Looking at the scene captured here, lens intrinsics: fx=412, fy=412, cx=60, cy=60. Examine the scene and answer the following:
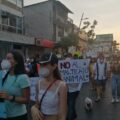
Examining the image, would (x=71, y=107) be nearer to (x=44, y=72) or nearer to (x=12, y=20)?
(x=44, y=72)

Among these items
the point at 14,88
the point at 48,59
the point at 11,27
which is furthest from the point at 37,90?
the point at 11,27

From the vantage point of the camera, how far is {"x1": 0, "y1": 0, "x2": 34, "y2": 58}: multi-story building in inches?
1444

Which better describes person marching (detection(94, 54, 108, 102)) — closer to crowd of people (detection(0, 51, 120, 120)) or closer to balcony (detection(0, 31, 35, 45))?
crowd of people (detection(0, 51, 120, 120))

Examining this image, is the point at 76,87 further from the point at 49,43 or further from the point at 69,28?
the point at 69,28

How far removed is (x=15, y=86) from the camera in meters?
4.84

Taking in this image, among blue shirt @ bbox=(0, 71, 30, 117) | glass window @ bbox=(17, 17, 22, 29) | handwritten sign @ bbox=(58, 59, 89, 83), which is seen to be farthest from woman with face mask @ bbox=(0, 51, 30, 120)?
glass window @ bbox=(17, 17, 22, 29)

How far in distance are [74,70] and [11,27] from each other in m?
31.9

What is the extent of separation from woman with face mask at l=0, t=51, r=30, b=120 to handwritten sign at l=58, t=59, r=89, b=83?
5.34 meters

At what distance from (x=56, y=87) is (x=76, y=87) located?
5630mm

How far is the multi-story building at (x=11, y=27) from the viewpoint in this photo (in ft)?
120

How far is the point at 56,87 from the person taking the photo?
404 cm

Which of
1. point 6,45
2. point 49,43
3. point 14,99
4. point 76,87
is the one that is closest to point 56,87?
point 14,99

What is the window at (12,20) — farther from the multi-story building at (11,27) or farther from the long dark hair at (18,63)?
the long dark hair at (18,63)

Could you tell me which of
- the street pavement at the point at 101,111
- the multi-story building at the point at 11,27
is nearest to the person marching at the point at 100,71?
the street pavement at the point at 101,111
